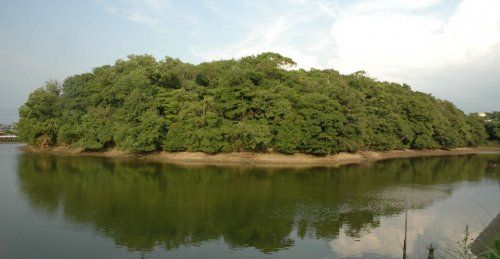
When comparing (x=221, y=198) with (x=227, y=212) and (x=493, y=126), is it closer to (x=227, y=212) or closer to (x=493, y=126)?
(x=227, y=212)

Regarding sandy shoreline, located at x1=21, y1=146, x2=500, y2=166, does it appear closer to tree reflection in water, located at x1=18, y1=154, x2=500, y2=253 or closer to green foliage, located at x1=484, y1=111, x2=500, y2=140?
tree reflection in water, located at x1=18, y1=154, x2=500, y2=253

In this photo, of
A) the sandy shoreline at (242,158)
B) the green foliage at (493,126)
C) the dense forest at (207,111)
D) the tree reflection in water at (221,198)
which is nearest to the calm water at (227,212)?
the tree reflection in water at (221,198)

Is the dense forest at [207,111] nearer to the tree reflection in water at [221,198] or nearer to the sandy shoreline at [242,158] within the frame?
the sandy shoreline at [242,158]

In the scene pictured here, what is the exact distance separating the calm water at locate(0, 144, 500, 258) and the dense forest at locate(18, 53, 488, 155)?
7648 mm

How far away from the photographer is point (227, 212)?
25.3 m

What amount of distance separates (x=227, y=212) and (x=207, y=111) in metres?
28.9

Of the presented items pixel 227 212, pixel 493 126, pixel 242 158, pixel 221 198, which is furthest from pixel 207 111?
pixel 493 126

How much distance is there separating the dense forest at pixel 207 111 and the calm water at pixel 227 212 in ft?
25.1

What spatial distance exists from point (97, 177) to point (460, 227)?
30.3 meters

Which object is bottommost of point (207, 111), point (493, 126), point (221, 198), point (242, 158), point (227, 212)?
point (227, 212)

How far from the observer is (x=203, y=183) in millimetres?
35875

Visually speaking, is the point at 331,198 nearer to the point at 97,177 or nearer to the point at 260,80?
the point at 97,177

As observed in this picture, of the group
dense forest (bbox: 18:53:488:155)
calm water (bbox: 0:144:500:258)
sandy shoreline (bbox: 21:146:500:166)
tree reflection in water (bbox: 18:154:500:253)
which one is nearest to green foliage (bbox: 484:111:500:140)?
dense forest (bbox: 18:53:488:155)

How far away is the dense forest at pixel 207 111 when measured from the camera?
51094mm
